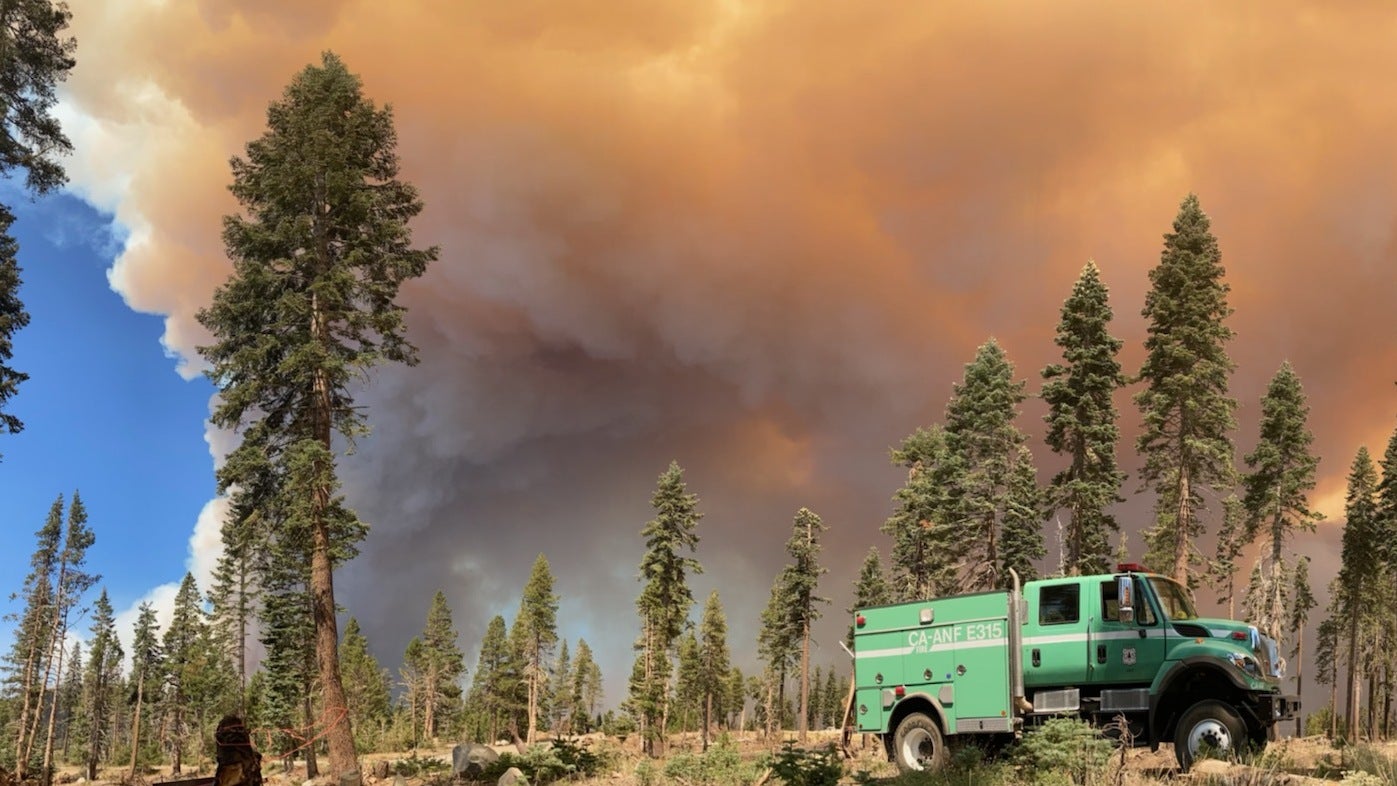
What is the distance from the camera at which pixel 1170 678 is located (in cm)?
1469

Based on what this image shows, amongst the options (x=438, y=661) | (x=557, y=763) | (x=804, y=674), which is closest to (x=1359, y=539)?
(x=804, y=674)

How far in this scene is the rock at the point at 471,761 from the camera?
20.3 meters

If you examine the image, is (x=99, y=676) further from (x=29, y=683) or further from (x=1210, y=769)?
(x=1210, y=769)

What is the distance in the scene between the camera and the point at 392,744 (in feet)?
236

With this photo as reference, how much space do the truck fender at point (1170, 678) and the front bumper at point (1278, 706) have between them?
487 mm

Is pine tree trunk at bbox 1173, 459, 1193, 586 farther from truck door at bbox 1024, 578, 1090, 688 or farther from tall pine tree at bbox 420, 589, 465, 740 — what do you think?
tall pine tree at bbox 420, 589, 465, 740

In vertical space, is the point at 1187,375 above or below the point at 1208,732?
above

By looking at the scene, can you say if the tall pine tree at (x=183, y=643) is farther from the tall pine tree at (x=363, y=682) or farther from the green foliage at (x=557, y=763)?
the green foliage at (x=557, y=763)

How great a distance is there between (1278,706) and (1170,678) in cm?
158

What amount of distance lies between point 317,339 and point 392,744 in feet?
196

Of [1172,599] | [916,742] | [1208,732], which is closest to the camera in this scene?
[1208,732]

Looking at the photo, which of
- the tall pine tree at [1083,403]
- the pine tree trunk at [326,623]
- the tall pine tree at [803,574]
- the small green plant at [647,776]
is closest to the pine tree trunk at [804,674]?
the tall pine tree at [803,574]

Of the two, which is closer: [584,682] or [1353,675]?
[1353,675]

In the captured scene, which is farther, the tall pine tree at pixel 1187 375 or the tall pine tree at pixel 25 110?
the tall pine tree at pixel 1187 375
